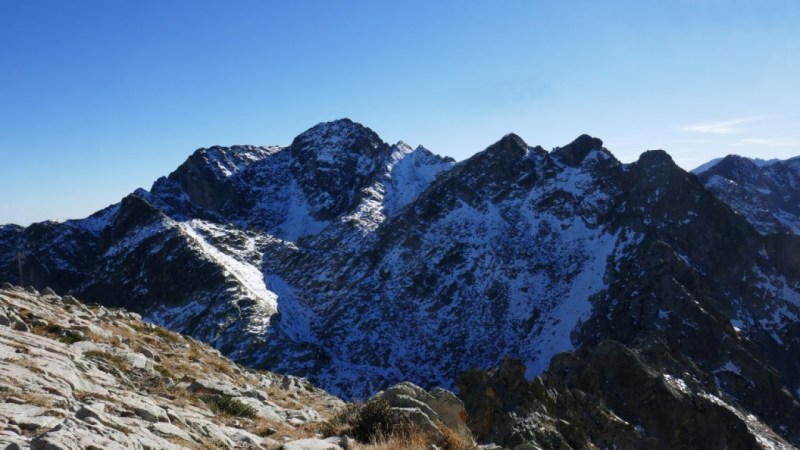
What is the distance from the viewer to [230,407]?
15125 millimetres

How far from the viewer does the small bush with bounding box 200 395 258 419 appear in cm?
1491

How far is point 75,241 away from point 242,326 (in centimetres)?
10220

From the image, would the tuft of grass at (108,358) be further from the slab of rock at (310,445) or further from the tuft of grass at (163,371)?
the slab of rock at (310,445)

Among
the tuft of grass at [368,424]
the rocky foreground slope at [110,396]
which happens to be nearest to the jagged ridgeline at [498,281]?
the rocky foreground slope at [110,396]

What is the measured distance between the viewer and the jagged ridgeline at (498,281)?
101000mm

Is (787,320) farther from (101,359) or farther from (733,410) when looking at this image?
(101,359)

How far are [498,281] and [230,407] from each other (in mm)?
119486

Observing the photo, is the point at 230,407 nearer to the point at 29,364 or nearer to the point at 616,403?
the point at 29,364

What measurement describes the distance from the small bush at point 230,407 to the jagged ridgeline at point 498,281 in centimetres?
6415

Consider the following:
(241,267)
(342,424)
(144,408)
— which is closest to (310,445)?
(342,424)

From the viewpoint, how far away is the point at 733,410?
69438 mm

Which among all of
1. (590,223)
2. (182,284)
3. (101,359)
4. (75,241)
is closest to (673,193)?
(590,223)

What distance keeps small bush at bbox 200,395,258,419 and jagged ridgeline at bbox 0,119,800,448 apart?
64151 mm

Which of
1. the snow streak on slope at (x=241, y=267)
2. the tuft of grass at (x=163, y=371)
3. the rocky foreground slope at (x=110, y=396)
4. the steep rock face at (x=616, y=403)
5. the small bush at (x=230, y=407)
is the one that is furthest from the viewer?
the snow streak on slope at (x=241, y=267)
